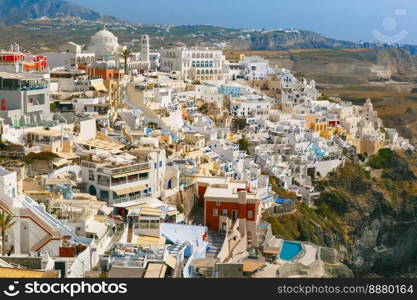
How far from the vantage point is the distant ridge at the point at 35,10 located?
14793 centimetres

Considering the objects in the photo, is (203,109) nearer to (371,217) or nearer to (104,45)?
(371,217)

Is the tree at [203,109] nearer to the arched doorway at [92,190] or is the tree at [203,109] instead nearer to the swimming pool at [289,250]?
the swimming pool at [289,250]

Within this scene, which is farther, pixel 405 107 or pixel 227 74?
pixel 405 107

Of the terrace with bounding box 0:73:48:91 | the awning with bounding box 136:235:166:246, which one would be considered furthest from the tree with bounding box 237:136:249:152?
the awning with bounding box 136:235:166:246

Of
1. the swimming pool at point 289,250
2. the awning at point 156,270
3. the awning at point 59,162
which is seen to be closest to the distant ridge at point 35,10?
the awning at point 59,162

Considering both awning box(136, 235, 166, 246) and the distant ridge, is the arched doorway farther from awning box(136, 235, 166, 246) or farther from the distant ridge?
the distant ridge

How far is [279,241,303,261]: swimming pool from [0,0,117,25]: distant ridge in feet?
423

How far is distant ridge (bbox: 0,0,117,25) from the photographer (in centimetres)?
14793

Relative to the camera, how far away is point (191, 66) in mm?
47469

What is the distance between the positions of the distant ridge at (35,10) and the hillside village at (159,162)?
107 meters

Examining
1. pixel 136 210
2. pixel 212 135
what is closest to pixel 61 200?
pixel 136 210

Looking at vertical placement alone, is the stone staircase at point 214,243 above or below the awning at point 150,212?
below

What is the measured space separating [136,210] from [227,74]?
3113 centimetres

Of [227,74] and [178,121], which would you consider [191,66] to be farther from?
[178,121]
